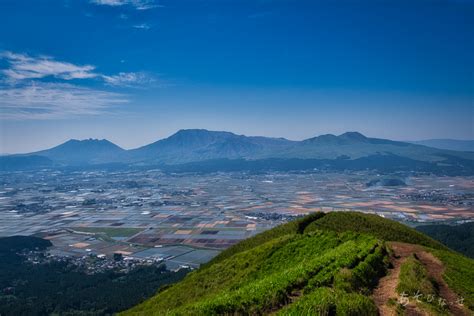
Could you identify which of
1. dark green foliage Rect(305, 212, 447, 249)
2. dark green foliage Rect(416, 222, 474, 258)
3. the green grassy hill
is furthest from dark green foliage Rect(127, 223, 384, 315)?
dark green foliage Rect(416, 222, 474, 258)

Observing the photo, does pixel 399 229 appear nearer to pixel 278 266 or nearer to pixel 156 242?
pixel 278 266

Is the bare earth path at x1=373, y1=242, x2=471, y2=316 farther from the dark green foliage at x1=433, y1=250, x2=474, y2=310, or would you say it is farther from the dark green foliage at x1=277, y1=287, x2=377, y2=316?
the dark green foliage at x1=277, y1=287, x2=377, y2=316

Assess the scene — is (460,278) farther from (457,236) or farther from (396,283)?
(457,236)

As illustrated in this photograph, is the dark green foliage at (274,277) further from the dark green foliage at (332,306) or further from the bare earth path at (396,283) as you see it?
the bare earth path at (396,283)

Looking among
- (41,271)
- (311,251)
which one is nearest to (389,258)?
(311,251)

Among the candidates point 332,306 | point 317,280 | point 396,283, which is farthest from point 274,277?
point 332,306
